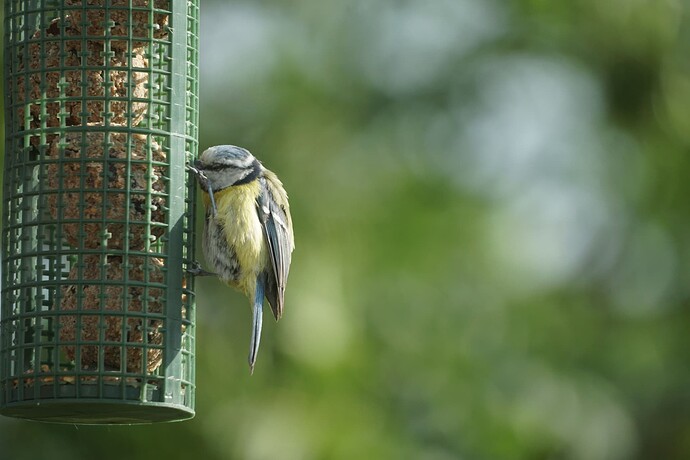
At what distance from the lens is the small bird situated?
30.3ft

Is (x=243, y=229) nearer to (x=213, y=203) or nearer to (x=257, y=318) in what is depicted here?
(x=213, y=203)

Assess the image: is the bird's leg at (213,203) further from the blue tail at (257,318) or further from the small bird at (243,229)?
the blue tail at (257,318)

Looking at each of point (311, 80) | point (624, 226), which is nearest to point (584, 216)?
point (624, 226)

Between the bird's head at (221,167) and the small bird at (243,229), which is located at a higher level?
the bird's head at (221,167)

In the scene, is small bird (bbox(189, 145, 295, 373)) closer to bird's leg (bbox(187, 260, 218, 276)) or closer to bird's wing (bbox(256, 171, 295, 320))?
bird's wing (bbox(256, 171, 295, 320))

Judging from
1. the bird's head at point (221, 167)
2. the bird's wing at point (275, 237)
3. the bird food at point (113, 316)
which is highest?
the bird's head at point (221, 167)

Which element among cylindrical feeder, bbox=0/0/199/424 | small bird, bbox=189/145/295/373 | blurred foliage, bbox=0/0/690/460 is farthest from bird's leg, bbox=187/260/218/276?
blurred foliage, bbox=0/0/690/460

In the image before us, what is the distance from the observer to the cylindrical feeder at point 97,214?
8.52 m

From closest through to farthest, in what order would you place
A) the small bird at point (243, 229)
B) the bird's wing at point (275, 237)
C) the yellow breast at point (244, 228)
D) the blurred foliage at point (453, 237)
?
the small bird at point (243, 229) < the yellow breast at point (244, 228) < the bird's wing at point (275, 237) < the blurred foliage at point (453, 237)

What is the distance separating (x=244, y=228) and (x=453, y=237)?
601 cm

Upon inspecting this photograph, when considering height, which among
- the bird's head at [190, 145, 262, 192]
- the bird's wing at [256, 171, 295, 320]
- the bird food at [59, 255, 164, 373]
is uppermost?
the bird's head at [190, 145, 262, 192]

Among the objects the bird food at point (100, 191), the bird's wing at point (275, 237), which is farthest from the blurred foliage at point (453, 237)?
the bird food at point (100, 191)

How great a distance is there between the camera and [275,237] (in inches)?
376

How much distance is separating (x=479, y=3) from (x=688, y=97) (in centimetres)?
258
